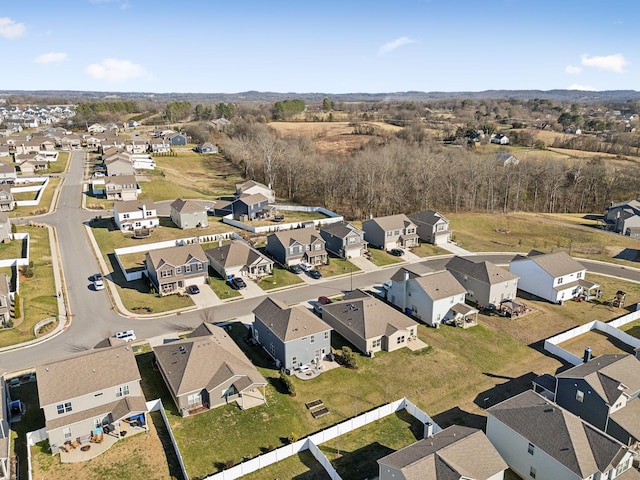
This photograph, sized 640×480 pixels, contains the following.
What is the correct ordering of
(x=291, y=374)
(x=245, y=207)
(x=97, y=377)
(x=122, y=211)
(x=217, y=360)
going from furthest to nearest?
(x=245, y=207) → (x=122, y=211) → (x=291, y=374) → (x=217, y=360) → (x=97, y=377)

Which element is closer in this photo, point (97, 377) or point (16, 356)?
point (97, 377)

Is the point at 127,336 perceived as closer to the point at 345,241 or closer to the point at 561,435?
the point at 345,241

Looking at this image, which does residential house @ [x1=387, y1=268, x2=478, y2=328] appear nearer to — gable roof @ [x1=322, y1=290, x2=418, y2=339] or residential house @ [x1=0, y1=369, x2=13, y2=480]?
gable roof @ [x1=322, y1=290, x2=418, y2=339]

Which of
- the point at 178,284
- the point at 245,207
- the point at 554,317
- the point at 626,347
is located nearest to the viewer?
the point at 626,347

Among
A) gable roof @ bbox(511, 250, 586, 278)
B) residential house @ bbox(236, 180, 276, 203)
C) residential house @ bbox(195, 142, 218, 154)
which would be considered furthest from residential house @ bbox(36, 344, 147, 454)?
residential house @ bbox(195, 142, 218, 154)

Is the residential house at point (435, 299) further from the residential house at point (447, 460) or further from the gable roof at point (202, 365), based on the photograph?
the gable roof at point (202, 365)

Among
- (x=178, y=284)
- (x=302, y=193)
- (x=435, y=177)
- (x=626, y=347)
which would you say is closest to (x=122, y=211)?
(x=178, y=284)

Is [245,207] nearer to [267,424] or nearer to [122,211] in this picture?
[122,211]

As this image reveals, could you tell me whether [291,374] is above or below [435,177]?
below
